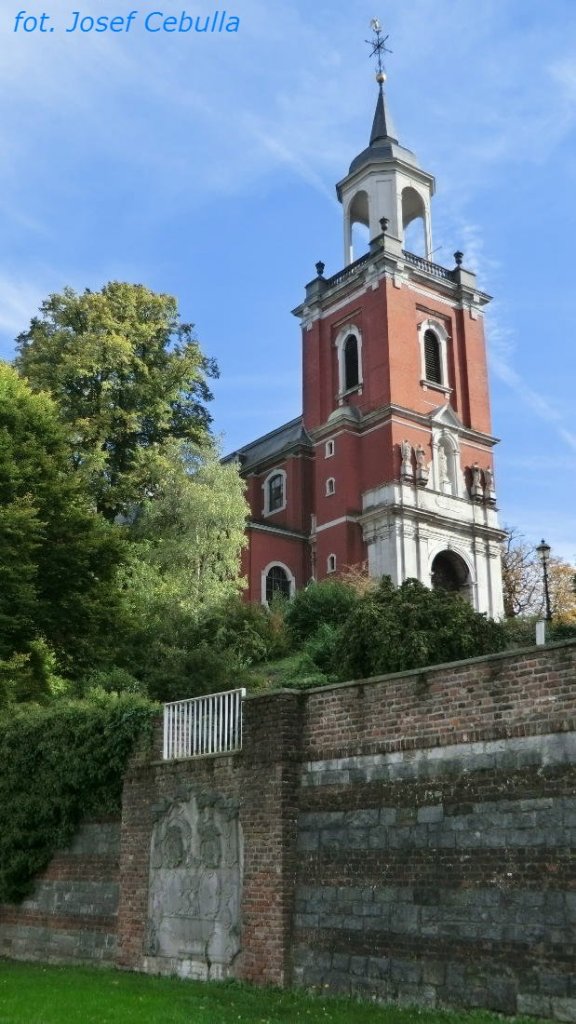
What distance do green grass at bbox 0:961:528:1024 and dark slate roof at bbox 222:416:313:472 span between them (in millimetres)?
35420

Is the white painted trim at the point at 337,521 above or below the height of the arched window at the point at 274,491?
below

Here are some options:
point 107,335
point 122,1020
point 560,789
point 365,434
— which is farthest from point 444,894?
point 365,434

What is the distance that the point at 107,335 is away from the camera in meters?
36.4

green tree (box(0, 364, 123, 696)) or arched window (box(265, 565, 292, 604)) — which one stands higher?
arched window (box(265, 565, 292, 604))

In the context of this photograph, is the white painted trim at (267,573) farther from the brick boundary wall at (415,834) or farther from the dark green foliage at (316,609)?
the brick boundary wall at (415,834)

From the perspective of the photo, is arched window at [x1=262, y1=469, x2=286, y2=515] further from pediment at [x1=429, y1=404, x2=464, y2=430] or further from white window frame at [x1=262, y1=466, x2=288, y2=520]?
pediment at [x1=429, y1=404, x2=464, y2=430]

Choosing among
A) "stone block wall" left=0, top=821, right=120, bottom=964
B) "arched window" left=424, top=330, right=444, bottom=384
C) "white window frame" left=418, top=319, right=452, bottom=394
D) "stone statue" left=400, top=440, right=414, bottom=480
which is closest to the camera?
"stone block wall" left=0, top=821, right=120, bottom=964

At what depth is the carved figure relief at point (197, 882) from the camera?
11906 mm

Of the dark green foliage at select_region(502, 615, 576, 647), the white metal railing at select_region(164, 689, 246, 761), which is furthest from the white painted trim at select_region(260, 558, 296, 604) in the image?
the white metal railing at select_region(164, 689, 246, 761)

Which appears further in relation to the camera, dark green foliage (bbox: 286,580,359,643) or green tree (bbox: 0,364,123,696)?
dark green foliage (bbox: 286,580,359,643)

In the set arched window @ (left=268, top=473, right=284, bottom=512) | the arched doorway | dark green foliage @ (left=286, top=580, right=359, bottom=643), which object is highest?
arched window @ (left=268, top=473, right=284, bottom=512)

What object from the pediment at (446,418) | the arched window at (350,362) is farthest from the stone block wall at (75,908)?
the arched window at (350,362)

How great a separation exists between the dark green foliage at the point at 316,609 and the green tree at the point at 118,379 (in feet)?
21.7

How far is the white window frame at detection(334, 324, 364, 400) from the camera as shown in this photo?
43688mm
